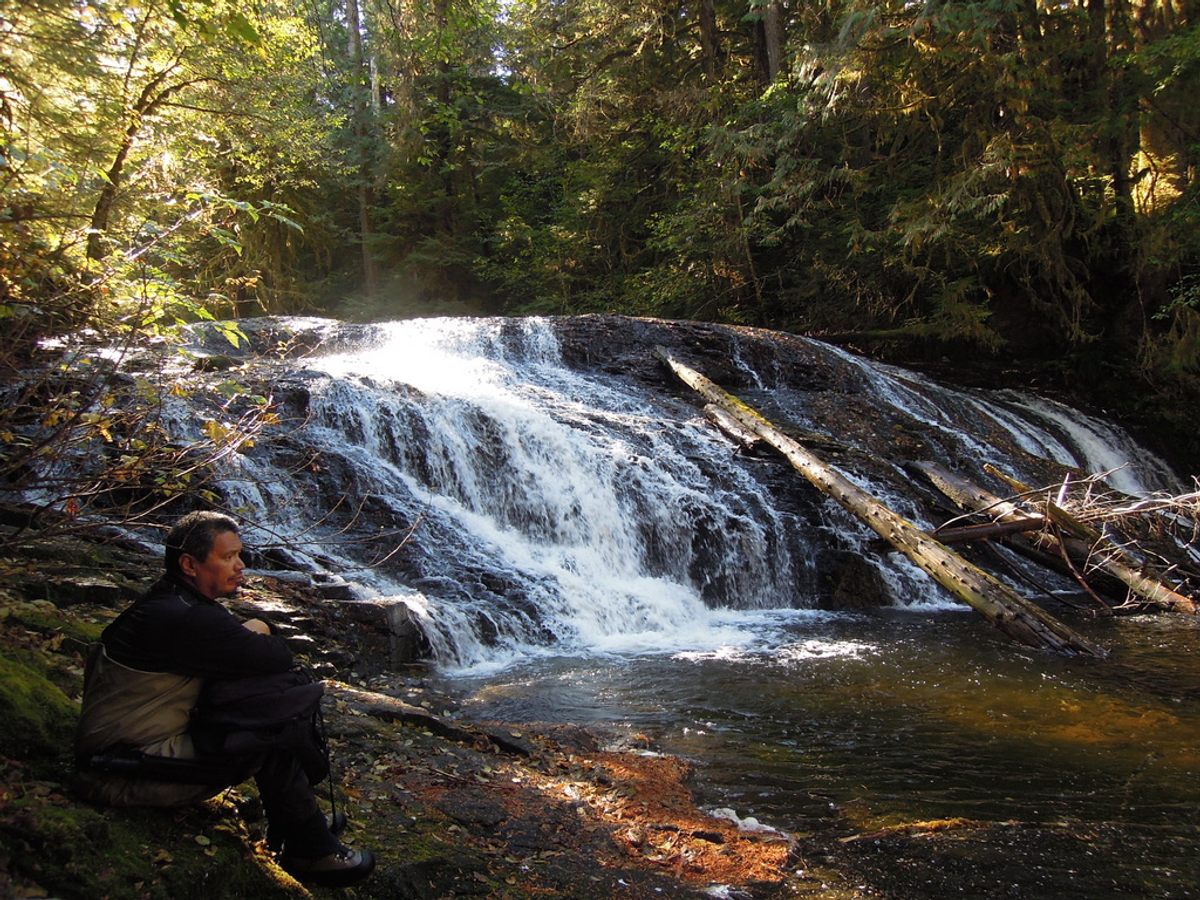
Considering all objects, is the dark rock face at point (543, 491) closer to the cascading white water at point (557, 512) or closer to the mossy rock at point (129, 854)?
the cascading white water at point (557, 512)

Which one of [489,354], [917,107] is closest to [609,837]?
[489,354]

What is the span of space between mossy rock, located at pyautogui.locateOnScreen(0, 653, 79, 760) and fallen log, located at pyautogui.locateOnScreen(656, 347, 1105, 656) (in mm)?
6863

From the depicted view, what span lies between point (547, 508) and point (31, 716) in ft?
24.1

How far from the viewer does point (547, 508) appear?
9.97 meters

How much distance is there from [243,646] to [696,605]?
6991 mm

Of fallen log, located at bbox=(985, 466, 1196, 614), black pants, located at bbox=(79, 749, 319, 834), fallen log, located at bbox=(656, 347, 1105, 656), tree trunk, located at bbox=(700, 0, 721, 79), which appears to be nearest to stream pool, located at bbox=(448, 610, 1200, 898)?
fallen log, located at bbox=(656, 347, 1105, 656)

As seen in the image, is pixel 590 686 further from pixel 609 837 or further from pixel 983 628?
pixel 983 628

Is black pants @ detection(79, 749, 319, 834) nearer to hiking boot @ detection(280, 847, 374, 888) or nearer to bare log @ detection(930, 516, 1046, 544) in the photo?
hiking boot @ detection(280, 847, 374, 888)

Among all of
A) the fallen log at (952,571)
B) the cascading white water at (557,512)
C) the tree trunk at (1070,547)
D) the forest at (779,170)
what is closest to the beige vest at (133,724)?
A: the forest at (779,170)

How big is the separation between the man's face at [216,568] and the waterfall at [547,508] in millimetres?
4051

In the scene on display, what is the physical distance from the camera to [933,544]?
308 inches

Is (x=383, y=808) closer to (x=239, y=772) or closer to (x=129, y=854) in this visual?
(x=239, y=772)

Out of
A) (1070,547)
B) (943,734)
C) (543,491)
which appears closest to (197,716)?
(943,734)

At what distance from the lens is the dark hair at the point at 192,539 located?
272 centimetres
